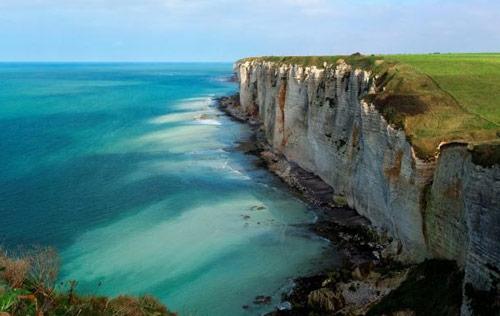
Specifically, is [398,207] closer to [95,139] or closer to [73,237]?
[73,237]

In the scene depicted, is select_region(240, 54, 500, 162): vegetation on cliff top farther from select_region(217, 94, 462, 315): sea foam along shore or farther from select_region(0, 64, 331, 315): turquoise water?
select_region(0, 64, 331, 315): turquoise water

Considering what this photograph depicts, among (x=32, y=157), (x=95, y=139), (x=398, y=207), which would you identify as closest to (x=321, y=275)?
(x=398, y=207)

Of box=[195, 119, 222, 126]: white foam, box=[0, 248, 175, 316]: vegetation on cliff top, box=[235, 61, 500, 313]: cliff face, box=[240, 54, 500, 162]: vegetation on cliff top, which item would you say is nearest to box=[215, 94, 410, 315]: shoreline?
box=[235, 61, 500, 313]: cliff face

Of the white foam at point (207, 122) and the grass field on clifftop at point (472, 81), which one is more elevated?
the grass field on clifftop at point (472, 81)

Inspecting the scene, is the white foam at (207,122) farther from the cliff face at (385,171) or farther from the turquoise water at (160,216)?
the cliff face at (385,171)

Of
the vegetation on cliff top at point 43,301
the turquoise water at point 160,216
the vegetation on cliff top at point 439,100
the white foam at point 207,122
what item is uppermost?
the vegetation on cliff top at point 439,100

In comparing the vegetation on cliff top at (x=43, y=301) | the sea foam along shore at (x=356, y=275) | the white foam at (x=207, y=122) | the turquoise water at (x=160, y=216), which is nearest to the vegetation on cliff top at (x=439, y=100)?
the sea foam along shore at (x=356, y=275)

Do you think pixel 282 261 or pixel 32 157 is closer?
pixel 282 261

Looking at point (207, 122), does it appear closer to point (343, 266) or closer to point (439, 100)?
point (439, 100)
